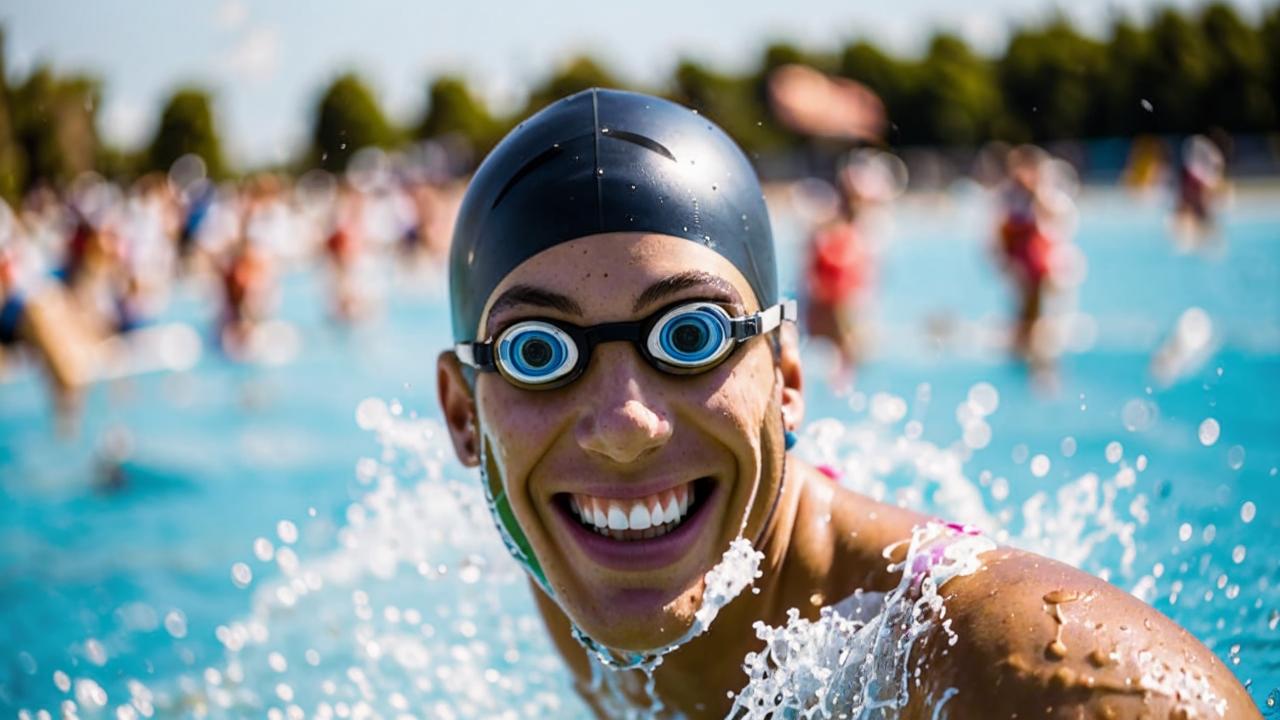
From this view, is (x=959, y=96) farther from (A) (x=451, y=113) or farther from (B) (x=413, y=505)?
(B) (x=413, y=505)

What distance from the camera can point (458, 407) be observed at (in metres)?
2.65

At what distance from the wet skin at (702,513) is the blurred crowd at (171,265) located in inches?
159

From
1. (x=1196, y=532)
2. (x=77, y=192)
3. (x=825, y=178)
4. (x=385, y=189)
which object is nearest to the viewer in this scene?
(x=1196, y=532)

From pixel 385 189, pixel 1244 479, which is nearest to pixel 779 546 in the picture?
pixel 1244 479

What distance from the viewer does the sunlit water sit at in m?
4.08

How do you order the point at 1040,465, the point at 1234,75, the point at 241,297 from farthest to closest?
the point at 1234,75 < the point at 241,297 < the point at 1040,465

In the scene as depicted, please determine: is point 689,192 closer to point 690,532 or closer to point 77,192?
point 690,532

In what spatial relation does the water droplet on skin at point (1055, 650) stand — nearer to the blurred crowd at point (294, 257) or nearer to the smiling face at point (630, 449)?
the smiling face at point (630, 449)

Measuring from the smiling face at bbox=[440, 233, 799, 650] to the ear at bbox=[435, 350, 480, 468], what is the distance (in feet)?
0.90

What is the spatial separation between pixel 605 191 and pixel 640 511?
2.03 ft

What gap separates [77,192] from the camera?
72.8ft

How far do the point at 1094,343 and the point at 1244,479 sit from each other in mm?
6588

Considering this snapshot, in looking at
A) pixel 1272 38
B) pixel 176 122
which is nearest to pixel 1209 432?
pixel 176 122

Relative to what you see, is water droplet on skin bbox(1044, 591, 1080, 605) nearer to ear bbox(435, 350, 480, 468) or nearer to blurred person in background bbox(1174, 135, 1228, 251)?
ear bbox(435, 350, 480, 468)
